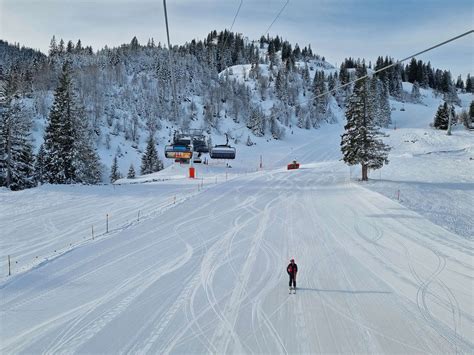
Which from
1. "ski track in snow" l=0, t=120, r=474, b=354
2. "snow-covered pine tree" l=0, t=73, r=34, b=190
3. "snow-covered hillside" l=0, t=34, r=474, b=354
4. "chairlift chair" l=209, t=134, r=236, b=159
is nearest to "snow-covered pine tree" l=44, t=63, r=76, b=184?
"snow-covered pine tree" l=0, t=73, r=34, b=190

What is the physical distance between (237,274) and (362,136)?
2767 cm

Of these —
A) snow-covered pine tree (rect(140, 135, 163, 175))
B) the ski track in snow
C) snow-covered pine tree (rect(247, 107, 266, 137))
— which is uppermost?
snow-covered pine tree (rect(247, 107, 266, 137))

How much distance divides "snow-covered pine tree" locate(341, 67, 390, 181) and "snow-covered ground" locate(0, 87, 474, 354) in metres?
6.12

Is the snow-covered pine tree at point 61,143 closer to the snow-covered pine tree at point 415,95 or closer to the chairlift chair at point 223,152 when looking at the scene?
the chairlift chair at point 223,152

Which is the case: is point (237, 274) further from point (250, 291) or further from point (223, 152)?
point (223, 152)

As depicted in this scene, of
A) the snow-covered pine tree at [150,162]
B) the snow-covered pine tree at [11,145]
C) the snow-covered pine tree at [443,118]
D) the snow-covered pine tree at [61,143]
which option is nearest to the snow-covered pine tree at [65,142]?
the snow-covered pine tree at [61,143]

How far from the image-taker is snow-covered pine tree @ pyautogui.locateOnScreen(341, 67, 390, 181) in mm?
37375

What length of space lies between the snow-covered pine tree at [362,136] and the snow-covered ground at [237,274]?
20.1 feet

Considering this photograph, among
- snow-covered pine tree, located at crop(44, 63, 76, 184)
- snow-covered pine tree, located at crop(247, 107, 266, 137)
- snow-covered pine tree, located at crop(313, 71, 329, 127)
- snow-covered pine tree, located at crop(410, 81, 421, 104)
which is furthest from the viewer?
snow-covered pine tree, located at crop(410, 81, 421, 104)

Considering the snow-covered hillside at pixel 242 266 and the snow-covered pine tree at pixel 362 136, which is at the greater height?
the snow-covered pine tree at pixel 362 136

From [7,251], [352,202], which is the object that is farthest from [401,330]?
[352,202]

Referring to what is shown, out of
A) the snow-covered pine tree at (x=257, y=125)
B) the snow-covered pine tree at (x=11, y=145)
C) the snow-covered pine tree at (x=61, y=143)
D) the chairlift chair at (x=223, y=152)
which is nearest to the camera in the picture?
the snow-covered pine tree at (x=11, y=145)

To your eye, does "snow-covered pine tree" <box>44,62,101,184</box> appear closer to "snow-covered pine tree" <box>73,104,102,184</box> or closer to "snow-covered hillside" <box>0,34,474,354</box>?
"snow-covered pine tree" <box>73,104,102,184</box>

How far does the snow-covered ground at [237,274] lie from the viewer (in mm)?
9695
